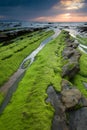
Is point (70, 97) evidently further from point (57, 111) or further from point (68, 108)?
point (57, 111)

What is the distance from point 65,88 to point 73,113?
5.44 meters

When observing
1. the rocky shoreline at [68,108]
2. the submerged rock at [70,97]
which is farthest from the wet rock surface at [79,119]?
the submerged rock at [70,97]

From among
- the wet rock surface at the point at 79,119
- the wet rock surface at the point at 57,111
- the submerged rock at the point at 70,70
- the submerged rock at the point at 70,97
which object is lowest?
the submerged rock at the point at 70,70

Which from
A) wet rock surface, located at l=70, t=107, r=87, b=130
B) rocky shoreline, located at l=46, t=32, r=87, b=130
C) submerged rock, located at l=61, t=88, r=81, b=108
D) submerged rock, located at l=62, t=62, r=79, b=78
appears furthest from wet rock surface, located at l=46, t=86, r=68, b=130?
submerged rock, located at l=62, t=62, r=79, b=78

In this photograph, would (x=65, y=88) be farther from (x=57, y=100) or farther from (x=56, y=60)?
(x=56, y=60)

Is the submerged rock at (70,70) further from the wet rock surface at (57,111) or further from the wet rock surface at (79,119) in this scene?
the wet rock surface at (79,119)

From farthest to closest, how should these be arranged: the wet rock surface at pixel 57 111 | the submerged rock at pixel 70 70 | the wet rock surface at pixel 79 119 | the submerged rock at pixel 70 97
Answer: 1. the submerged rock at pixel 70 70
2. the submerged rock at pixel 70 97
3. the wet rock surface at pixel 79 119
4. the wet rock surface at pixel 57 111

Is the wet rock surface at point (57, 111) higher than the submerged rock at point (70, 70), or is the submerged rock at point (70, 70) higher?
the wet rock surface at point (57, 111)

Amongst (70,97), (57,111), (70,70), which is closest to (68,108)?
(57,111)

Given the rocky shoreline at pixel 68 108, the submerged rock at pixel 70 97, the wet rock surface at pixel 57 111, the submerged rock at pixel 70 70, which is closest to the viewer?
the wet rock surface at pixel 57 111

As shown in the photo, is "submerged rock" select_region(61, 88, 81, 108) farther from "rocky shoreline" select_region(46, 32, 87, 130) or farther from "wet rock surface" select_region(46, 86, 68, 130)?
"wet rock surface" select_region(46, 86, 68, 130)

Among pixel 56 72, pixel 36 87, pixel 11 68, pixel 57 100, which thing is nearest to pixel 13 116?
pixel 57 100

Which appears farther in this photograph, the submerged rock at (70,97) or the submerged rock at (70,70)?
the submerged rock at (70,70)

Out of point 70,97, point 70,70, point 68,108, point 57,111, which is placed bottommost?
point 70,70
